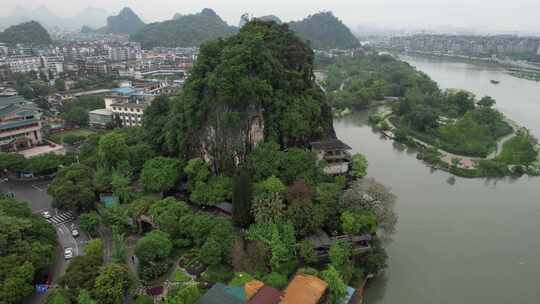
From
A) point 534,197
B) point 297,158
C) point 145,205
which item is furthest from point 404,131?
point 145,205

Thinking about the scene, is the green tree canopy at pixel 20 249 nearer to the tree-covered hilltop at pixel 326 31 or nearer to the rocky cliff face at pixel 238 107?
the rocky cliff face at pixel 238 107

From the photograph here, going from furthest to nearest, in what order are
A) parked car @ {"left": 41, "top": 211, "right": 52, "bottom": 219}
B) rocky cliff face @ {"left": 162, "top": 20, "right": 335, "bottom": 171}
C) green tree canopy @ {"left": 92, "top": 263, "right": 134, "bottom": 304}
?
rocky cliff face @ {"left": 162, "top": 20, "right": 335, "bottom": 171}, parked car @ {"left": 41, "top": 211, "right": 52, "bottom": 219}, green tree canopy @ {"left": 92, "top": 263, "right": 134, "bottom": 304}

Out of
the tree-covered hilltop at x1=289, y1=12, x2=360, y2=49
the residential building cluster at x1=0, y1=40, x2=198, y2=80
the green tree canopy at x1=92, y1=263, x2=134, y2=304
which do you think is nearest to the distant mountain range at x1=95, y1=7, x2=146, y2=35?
the tree-covered hilltop at x1=289, y1=12, x2=360, y2=49

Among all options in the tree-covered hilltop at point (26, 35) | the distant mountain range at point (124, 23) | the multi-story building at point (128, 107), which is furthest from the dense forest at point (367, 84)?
the distant mountain range at point (124, 23)

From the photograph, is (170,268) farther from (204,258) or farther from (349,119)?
(349,119)

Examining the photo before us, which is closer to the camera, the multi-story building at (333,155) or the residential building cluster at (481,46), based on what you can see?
the multi-story building at (333,155)

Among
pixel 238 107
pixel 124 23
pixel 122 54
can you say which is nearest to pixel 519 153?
pixel 238 107

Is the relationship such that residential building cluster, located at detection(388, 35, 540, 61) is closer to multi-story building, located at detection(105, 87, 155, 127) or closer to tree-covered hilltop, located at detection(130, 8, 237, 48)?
tree-covered hilltop, located at detection(130, 8, 237, 48)
